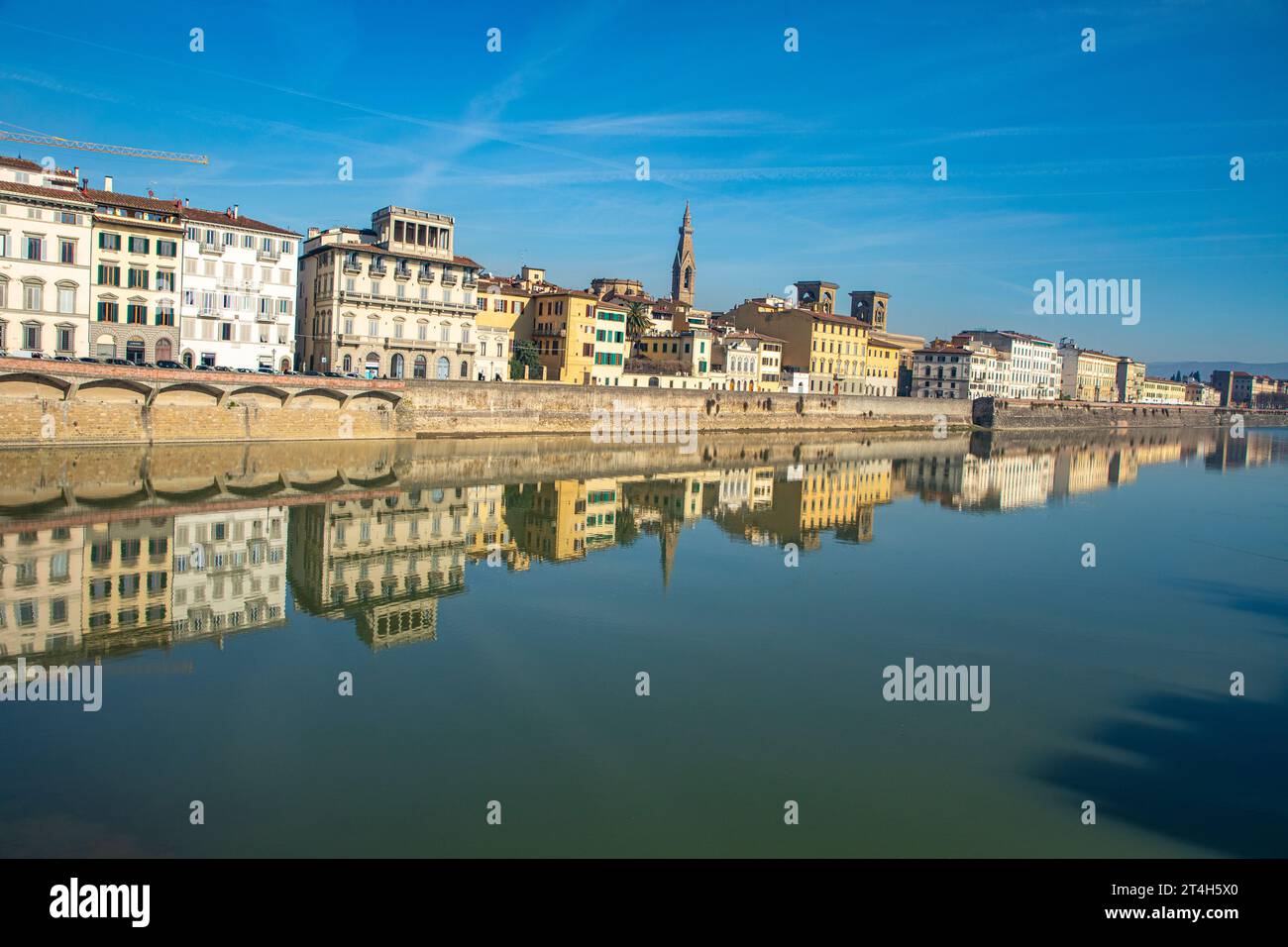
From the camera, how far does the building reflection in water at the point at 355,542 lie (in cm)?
1599

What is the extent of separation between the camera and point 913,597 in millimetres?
20031

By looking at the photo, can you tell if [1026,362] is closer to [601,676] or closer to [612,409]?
[612,409]

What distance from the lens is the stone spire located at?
11144 centimetres

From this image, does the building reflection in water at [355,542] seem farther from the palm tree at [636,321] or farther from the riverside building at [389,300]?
the palm tree at [636,321]

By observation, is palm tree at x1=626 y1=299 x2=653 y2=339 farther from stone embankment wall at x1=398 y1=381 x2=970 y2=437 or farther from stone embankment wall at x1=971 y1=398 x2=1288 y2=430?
stone embankment wall at x1=971 y1=398 x2=1288 y2=430

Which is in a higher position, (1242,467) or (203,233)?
(203,233)

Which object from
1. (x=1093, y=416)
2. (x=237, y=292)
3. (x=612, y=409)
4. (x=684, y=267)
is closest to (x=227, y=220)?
(x=237, y=292)

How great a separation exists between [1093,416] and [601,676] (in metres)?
112

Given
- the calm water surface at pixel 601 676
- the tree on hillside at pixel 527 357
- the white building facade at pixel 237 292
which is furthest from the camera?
the tree on hillside at pixel 527 357

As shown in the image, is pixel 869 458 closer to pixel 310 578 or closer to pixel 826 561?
pixel 826 561

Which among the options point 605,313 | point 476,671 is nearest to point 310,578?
point 476,671

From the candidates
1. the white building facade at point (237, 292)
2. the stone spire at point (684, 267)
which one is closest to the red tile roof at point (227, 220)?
the white building facade at point (237, 292)

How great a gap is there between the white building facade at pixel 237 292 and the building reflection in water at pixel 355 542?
60.8 ft
